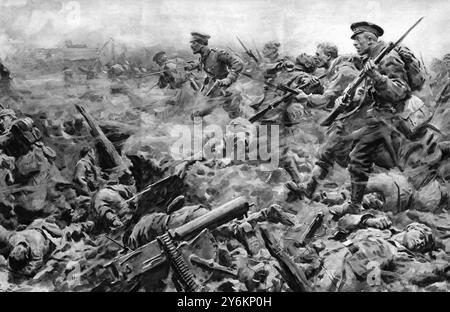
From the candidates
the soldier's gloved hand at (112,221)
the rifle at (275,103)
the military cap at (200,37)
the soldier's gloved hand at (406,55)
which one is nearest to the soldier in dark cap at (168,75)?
the military cap at (200,37)

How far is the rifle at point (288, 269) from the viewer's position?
13.5m

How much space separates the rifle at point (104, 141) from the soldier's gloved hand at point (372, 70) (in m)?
4.88

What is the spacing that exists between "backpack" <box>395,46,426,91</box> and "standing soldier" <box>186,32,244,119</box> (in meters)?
3.04

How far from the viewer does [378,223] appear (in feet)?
45.1

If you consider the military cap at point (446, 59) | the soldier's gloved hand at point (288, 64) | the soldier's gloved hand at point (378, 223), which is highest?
the military cap at point (446, 59)

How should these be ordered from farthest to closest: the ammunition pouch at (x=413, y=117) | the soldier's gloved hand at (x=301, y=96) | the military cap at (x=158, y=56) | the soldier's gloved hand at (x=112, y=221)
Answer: the military cap at (x=158, y=56)
the soldier's gloved hand at (x=301, y=96)
the ammunition pouch at (x=413, y=117)
the soldier's gloved hand at (x=112, y=221)

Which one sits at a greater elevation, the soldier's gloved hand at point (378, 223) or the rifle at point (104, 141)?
the rifle at point (104, 141)

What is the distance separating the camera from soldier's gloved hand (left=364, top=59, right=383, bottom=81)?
1404 centimetres

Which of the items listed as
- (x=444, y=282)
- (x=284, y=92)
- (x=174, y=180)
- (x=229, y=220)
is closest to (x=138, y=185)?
(x=174, y=180)

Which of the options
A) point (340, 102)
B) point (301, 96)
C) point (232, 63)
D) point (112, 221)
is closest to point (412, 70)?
point (340, 102)

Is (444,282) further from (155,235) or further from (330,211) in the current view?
(155,235)

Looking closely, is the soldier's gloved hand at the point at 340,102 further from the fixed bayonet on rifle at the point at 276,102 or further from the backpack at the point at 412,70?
the backpack at the point at 412,70

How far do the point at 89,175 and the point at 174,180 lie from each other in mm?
1593

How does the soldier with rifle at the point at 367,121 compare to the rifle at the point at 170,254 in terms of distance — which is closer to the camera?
the rifle at the point at 170,254
